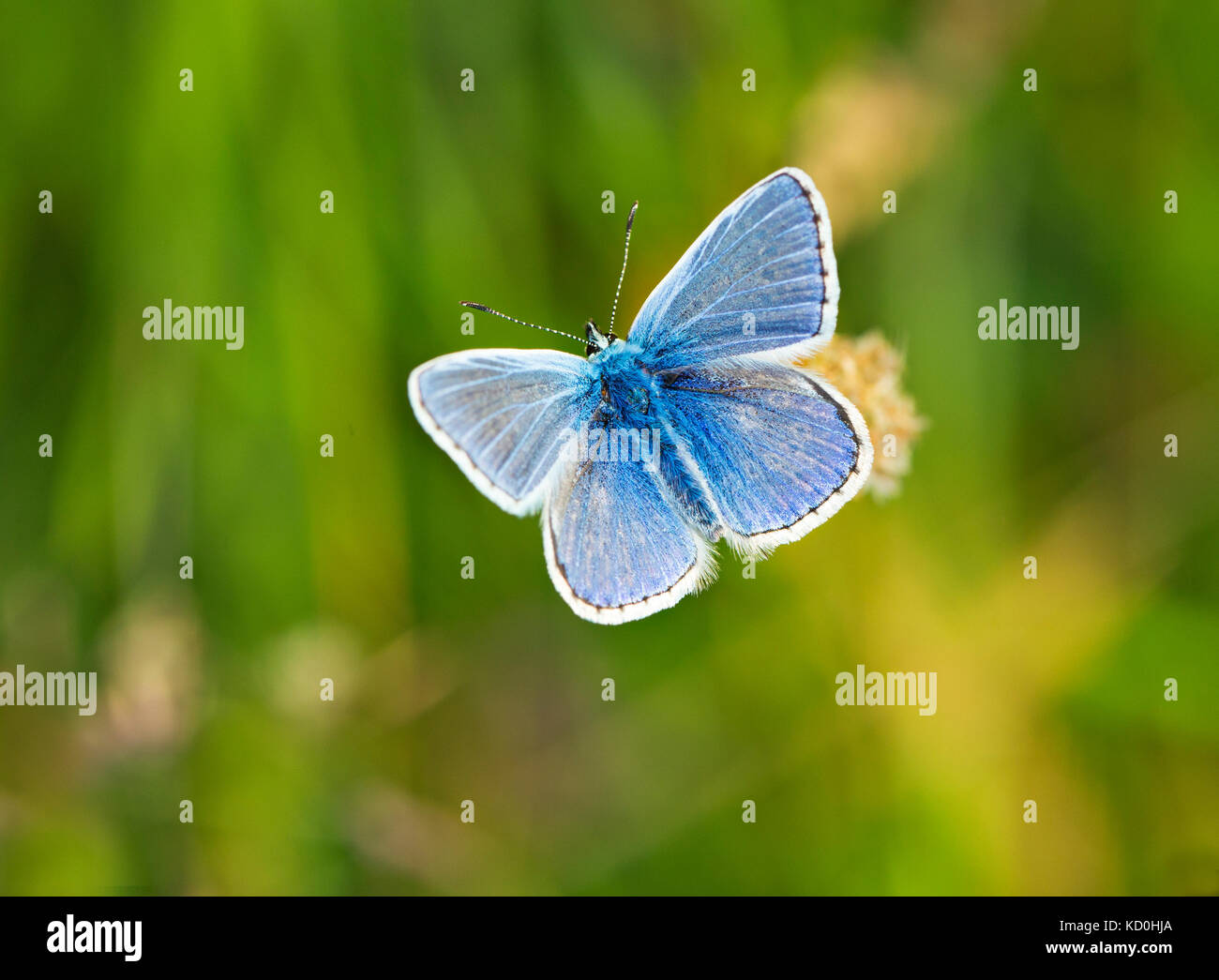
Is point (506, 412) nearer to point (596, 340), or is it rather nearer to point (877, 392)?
point (596, 340)

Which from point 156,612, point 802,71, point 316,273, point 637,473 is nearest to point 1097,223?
point 802,71

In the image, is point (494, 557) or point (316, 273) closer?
point (316, 273)

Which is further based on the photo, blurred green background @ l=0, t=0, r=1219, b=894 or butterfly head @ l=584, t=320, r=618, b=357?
blurred green background @ l=0, t=0, r=1219, b=894

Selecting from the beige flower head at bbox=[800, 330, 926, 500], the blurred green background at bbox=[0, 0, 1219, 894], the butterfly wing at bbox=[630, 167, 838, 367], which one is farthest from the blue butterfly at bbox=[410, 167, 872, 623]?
the blurred green background at bbox=[0, 0, 1219, 894]

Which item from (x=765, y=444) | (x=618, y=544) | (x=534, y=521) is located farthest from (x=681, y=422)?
(x=534, y=521)

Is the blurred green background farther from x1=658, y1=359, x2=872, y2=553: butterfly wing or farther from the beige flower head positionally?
x1=658, y1=359, x2=872, y2=553: butterfly wing

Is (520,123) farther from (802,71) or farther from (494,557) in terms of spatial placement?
(494,557)

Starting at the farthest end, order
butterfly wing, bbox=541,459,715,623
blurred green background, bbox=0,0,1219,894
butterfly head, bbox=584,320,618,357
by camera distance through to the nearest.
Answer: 1. blurred green background, bbox=0,0,1219,894
2. butterfly head, bbox=584,320,618,357
3. butterfly wing, bbox=541,459,715,623
